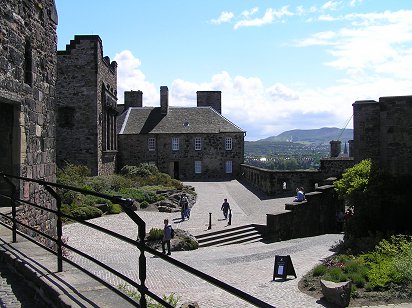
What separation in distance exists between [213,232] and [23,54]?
14.8m

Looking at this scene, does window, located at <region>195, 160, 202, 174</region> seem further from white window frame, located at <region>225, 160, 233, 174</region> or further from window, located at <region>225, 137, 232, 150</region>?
window, located at <region>225, 137, 232, 150</region>

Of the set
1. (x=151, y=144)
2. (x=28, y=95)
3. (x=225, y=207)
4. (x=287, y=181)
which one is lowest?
(x=225, y=207)

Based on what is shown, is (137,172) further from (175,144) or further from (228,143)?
(228,143)

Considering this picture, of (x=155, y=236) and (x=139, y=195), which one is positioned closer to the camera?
(x=155, y=236)

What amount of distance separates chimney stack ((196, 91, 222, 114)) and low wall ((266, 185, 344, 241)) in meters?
31.2

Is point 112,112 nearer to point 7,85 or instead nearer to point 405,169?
point 405,169

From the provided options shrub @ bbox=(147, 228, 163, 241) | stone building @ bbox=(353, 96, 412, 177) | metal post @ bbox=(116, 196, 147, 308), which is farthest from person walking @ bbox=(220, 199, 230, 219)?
metal post @ bbox=(116, 196, 147, 308)

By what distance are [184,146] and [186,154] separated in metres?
0.87

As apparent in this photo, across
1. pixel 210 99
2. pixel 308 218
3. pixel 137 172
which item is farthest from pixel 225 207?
pixel 210 99

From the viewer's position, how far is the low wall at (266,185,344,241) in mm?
23312

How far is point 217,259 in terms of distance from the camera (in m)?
17.8

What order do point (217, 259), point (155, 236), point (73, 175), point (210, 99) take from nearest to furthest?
point (217, 259), point (155, 236), point (73, 175), point (210, 99)

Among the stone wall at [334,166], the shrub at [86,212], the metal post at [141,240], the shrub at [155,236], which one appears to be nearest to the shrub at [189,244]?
the shrub at [155,236]

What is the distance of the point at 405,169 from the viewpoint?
1945cm
